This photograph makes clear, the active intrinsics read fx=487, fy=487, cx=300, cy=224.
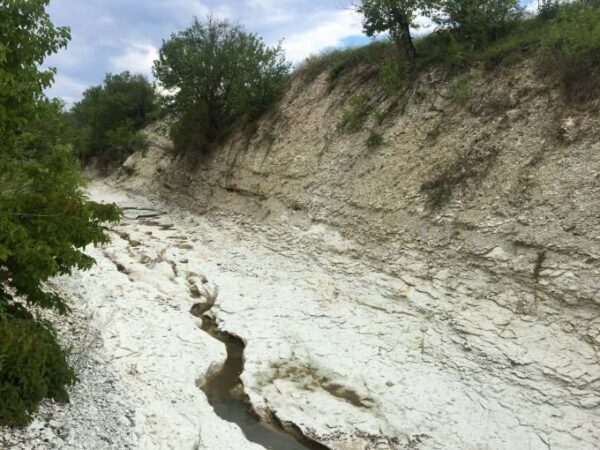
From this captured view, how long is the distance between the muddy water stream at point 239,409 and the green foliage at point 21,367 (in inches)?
127

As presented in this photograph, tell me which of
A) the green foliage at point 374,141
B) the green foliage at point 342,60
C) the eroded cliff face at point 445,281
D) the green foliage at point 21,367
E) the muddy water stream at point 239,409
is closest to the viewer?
the green foliage at point 21,367

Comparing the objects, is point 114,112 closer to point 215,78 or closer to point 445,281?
point 215,78

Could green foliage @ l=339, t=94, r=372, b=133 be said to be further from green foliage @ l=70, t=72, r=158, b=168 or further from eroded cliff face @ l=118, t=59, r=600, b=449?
green foliage @ l=70, t=72, r=158, b=168

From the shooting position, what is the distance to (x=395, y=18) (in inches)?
669

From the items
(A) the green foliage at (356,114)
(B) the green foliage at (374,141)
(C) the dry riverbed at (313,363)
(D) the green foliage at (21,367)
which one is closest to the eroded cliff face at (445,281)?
(C) the dry riverbed at (313,363)

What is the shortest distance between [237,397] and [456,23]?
1436 cm

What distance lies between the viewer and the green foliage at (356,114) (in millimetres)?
17188

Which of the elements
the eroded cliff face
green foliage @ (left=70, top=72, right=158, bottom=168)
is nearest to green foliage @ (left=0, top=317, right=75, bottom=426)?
the eroded cliff face

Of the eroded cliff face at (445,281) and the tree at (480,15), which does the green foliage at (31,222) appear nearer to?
the eroded cliff face at (445,281)

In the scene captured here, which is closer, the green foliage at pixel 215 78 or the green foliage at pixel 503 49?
the green foliage at pixel 503 49

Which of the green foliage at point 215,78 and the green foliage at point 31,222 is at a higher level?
the green foliage at point 215,78

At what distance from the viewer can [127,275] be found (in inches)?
531

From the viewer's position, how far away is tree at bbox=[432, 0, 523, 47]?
53.3 ft

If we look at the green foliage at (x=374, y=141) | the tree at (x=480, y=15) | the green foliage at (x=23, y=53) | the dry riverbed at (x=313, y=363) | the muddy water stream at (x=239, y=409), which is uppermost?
the tree at (x=480, y=15)
